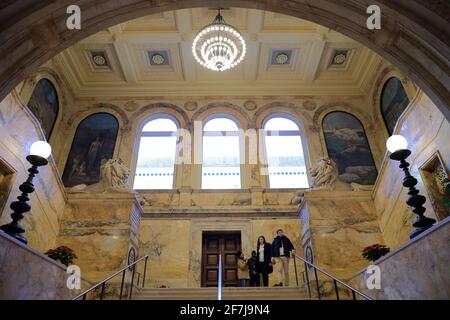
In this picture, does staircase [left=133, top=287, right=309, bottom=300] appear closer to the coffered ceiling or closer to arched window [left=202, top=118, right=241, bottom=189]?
arched window [left=202, top=118, right=241, bottom=189]

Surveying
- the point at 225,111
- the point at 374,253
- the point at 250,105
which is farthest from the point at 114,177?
the point at 374,253

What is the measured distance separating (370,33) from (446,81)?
119 centimetres

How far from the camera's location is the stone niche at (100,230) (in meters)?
8.27

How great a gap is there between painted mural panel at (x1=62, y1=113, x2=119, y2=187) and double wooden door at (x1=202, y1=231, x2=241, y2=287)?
5.39 meters

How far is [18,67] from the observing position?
3.80 metres

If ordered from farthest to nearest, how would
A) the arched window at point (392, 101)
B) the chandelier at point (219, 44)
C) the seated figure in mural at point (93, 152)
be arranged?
the seated figure in mural at point (93, 152), the arched window at point (392, 101), the chandelier at point (219, 44)

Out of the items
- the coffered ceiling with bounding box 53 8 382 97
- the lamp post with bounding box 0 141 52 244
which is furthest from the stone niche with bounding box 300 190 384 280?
the coffered ceiling with bounding box 53 8 382 97

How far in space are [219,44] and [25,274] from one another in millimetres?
9009

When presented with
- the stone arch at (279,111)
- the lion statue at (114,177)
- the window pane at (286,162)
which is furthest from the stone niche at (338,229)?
the lion statue at (114,177)

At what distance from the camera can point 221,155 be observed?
14.0 metres

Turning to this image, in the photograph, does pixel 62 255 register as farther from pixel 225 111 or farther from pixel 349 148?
pixel 349 148

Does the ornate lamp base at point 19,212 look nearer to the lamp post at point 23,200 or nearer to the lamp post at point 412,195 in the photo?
the lamp post at point 23,200

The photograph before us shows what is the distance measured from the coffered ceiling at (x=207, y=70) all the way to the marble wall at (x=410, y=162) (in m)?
6.47
